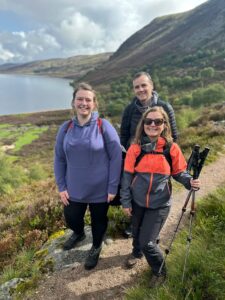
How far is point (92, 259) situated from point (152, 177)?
1.81m

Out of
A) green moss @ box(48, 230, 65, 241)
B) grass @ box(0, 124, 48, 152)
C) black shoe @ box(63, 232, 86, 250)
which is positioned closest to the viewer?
black shoe @ box(63, 232, 86, 250)

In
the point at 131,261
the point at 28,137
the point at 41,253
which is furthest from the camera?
the point at 28,137

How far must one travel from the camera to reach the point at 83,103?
4297 millimetres

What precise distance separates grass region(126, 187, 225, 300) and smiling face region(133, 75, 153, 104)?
1.95 metres

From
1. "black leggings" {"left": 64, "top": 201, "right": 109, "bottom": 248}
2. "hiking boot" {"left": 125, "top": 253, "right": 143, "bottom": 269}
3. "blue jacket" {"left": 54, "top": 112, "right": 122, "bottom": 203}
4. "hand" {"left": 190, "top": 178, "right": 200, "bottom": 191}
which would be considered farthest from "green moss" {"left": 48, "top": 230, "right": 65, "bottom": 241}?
"hand" {"left": 190, "top": 178, "right": 200, "bottom": 191}

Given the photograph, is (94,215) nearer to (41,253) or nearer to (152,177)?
(152,177)

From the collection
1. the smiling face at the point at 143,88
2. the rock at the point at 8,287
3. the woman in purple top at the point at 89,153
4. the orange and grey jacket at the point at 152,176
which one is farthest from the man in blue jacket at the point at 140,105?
the rock at the point at 8,287

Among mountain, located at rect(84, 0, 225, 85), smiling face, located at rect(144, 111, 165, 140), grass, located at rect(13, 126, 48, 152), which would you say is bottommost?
grass, located at rect(13, 126, 48, 152)

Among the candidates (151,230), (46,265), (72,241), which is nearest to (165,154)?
(151,230)

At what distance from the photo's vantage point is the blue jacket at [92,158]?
427cm

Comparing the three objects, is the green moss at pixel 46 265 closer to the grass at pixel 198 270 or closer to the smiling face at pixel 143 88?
the grass at pixel 198 270

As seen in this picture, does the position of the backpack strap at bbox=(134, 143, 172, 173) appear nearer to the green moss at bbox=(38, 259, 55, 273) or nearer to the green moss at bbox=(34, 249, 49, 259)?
the green moss at bbox=(38, 259, 55, 273)

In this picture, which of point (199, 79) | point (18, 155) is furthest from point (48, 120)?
point (199, 79)

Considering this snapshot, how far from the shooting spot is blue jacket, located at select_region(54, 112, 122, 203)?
168 inches
